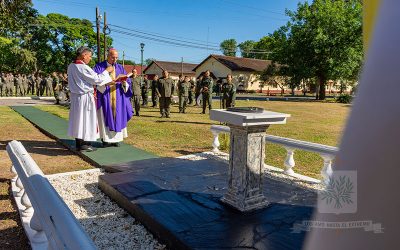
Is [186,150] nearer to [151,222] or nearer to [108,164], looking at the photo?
[108,164]

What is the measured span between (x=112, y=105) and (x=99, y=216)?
3488mm

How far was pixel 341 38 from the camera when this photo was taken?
102 feet

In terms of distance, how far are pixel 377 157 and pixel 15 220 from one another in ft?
13.3

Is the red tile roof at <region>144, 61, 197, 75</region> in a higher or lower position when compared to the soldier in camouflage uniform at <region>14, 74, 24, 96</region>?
higher

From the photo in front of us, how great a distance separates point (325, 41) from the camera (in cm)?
3116

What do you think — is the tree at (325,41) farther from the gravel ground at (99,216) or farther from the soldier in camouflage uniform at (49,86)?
the gravel ground at (99,216)

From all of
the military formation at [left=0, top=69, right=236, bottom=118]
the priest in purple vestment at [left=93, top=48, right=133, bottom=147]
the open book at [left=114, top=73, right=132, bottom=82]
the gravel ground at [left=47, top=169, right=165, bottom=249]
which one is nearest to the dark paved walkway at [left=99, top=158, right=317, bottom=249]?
the gravel ground at [left=47, top=169, right=165, bottom=249]

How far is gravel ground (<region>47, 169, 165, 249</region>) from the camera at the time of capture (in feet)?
10.7

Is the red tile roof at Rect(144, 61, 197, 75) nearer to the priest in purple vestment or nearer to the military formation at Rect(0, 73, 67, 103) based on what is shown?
the military formation at Rect(0, 73, 67, 103)

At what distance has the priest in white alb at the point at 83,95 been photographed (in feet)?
20.7

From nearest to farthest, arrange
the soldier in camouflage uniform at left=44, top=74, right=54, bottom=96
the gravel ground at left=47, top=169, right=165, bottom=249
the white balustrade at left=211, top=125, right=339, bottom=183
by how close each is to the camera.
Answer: the gravel ground at left=47, top=169, right=165, bottom=249
the white balustrade at left=211, top=125, right=339, bottom=183
the soldier in camouflage uniform at left=44, top=74, right=54, bottom=96

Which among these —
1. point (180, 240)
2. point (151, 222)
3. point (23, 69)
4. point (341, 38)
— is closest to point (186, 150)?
point (151, 222)

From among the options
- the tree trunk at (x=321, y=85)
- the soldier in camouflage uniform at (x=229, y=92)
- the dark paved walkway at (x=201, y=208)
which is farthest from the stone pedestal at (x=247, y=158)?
the tree trunk at (x=321, y=85)

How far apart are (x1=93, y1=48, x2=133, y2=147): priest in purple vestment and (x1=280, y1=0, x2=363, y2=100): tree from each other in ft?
89.7
